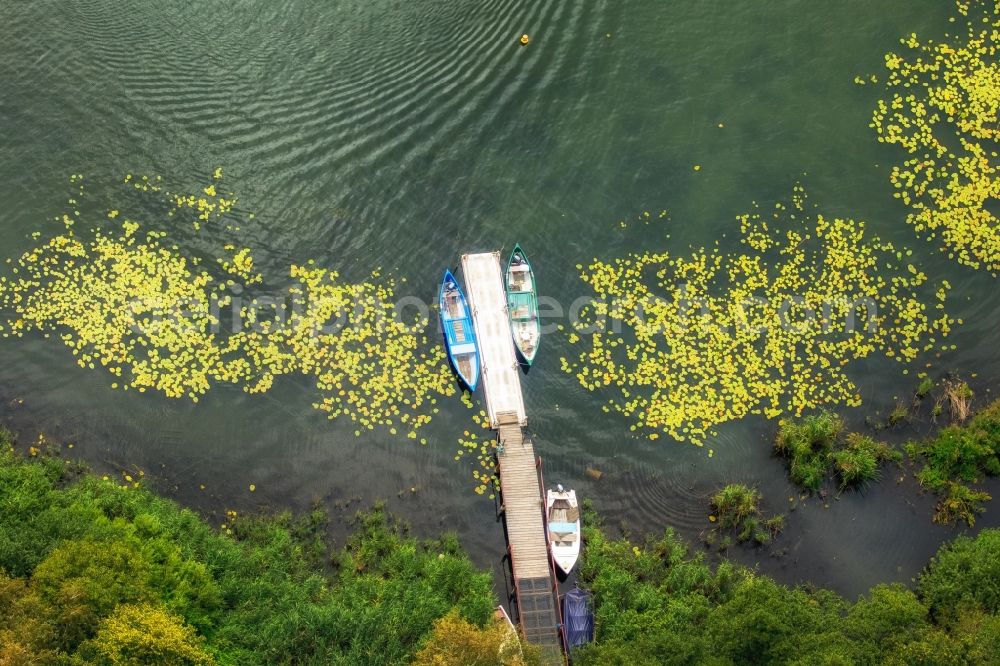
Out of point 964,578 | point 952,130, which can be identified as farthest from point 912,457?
point 952,130

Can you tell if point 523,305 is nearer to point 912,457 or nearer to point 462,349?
point 462,349

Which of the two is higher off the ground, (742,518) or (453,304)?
(453,304)

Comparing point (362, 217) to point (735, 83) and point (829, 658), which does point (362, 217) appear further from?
point (829, 658)

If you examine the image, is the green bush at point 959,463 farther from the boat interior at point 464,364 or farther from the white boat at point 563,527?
the boat interior at point 464,364

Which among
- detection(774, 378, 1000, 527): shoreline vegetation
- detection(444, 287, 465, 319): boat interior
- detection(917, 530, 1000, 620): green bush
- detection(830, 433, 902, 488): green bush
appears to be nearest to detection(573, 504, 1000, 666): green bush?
detection(917, 530, 1000, 620): green bush

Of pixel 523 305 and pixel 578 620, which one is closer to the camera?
pixel 578 620

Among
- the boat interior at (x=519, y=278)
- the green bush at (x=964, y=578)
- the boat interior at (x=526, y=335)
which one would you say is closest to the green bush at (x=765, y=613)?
the green bush at (x=964, y=578)

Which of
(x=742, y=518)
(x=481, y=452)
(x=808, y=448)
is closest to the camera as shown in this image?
(x=742, y=518)
